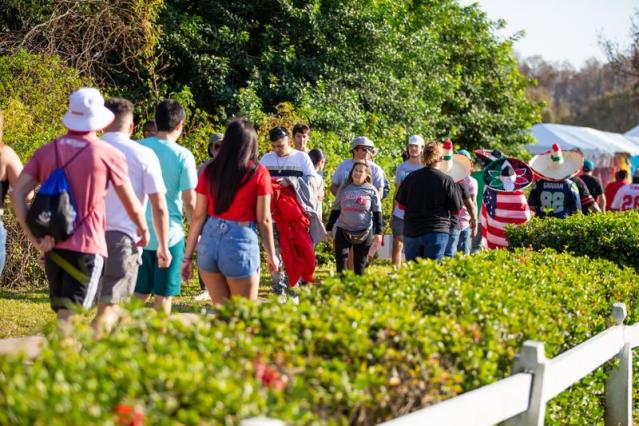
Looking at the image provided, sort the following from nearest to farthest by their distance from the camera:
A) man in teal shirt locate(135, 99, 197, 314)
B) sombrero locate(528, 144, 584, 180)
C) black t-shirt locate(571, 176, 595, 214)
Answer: man in teal shirt locate(135, 99, 197, 314)
sombrero locate(528, 144, 584, 180)
black t-shirt locate(571, 176, 595, 214)

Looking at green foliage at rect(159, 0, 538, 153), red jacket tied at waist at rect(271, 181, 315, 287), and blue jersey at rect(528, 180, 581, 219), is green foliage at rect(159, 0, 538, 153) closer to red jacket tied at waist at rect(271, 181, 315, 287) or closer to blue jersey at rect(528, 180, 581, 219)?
blue jersey at rect(528, 180, 581, 219)

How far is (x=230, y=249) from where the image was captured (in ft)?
20.2

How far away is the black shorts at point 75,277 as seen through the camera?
16.7 ft

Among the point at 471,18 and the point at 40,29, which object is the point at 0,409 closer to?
the point at 40,29

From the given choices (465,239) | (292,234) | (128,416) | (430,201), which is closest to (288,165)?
(292,234)

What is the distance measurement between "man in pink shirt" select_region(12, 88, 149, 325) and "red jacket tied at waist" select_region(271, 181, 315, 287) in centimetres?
399

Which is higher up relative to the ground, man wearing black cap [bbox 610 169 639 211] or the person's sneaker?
man wearing black cap [bbox 610 169 639 211]

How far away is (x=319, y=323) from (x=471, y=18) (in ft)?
73.5

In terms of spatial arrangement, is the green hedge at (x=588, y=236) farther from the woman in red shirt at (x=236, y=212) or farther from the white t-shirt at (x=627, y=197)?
the white t-shirt at (x=627, y=197)

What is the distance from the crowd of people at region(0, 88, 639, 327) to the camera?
5.09 m

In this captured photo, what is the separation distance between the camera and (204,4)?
1736cm

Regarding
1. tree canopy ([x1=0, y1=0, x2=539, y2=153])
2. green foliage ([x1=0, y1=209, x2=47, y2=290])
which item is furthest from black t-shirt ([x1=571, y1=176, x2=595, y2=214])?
green foliage ([x1=0, y1=209, x2=47, y2=290])

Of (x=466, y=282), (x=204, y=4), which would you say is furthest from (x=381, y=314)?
(x=204, y=4)

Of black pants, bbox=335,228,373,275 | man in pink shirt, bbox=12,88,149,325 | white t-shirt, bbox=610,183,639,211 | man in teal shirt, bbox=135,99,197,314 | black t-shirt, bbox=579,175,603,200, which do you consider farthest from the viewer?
white t-shirt, bbox=610,183,639,211
